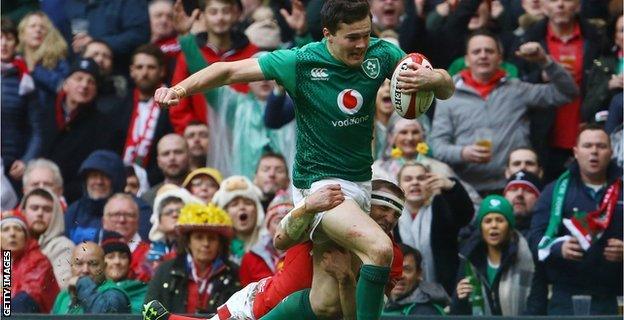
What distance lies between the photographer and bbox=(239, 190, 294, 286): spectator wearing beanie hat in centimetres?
1477

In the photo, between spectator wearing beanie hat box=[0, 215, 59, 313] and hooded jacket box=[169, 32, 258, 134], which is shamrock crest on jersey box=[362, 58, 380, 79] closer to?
spectator wearing beanie hat box=[0, 215, 59, 313]

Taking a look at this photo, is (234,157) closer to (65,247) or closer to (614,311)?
(65,247)

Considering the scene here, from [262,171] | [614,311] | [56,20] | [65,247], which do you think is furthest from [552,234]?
[56,20]

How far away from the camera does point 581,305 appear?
1433 centimetres

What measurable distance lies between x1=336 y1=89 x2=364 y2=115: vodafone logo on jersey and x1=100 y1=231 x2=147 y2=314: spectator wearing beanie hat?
128 inches

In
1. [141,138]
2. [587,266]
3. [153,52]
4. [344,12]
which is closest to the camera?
[344,12]

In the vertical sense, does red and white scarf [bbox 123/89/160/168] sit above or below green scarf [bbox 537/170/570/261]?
above

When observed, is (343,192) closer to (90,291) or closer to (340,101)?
(340,101)

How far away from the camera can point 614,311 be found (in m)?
14.5

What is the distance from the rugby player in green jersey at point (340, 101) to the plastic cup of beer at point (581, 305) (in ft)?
8.70

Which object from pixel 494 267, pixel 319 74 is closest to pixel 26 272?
pixel 494 267

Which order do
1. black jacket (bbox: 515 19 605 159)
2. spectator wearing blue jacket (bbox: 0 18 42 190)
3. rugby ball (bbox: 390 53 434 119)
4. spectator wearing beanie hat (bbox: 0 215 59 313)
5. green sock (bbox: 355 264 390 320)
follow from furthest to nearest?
1. spectator wearing blue jacket (bbox: 0 18 42 190)
2. black jacket (bbox: 515 19 605 159)
3. spectator wearing beanie hat (bbox: 0 215 59 313)
4. rugby ball (bbox: 390 53 434 119)
5. green sock (bbox: 355 264 390 320)

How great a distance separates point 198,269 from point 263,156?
2.20 metres

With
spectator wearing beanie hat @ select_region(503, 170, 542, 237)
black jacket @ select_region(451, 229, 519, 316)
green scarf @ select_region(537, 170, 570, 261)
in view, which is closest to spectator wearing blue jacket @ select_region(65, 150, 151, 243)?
black jacket @ select_region(451, 229, 519, 316)
